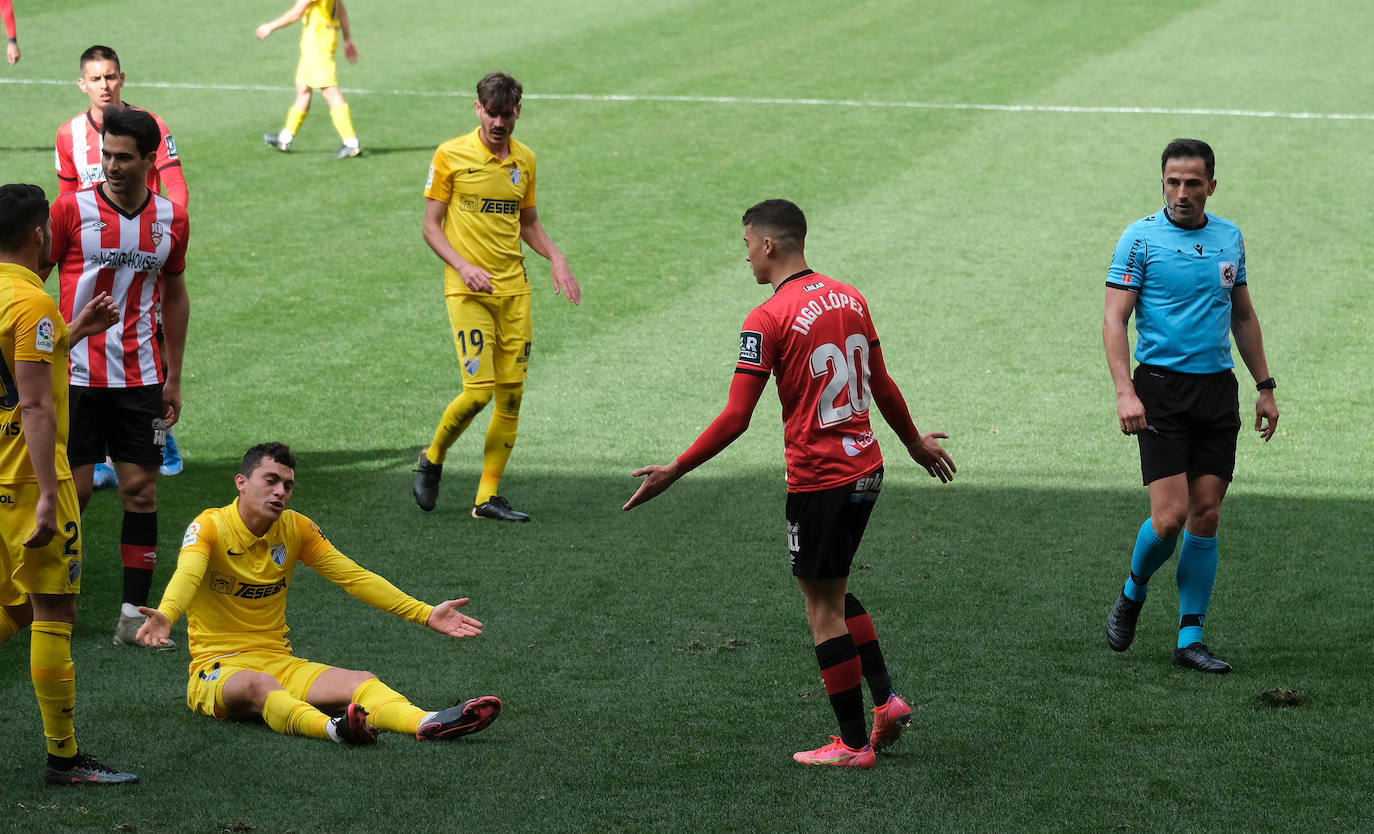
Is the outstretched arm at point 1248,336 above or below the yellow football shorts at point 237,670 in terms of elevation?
above

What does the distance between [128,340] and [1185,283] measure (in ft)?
14.2

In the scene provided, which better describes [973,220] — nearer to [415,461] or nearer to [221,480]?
[415,461]

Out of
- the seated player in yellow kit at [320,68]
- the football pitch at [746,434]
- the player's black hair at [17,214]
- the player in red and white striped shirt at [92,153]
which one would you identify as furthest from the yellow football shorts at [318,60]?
the player's black hair at [17,214]

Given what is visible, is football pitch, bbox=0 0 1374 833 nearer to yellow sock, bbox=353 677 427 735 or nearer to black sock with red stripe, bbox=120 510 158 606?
yellow sock, bbox=353 677 427 735

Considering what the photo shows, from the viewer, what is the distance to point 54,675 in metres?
4.94

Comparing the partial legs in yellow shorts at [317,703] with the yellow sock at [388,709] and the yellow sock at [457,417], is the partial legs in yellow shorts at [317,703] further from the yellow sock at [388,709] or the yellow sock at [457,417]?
the yellow sock at [457,417]

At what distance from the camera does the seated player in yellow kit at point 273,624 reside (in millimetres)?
5418

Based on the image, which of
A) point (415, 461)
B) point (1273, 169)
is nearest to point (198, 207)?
point (415, 461)

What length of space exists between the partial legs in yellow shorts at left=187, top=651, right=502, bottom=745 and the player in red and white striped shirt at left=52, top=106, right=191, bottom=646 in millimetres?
972

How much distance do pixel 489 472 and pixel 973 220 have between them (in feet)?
26.7

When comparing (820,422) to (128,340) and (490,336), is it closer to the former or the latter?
(128,340)

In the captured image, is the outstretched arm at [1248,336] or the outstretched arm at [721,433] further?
the outstretched arm at [1248,336]

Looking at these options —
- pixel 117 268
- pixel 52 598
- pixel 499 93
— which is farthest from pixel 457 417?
pixel 52 598

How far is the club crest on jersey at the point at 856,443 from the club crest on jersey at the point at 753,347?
0.43 meters
